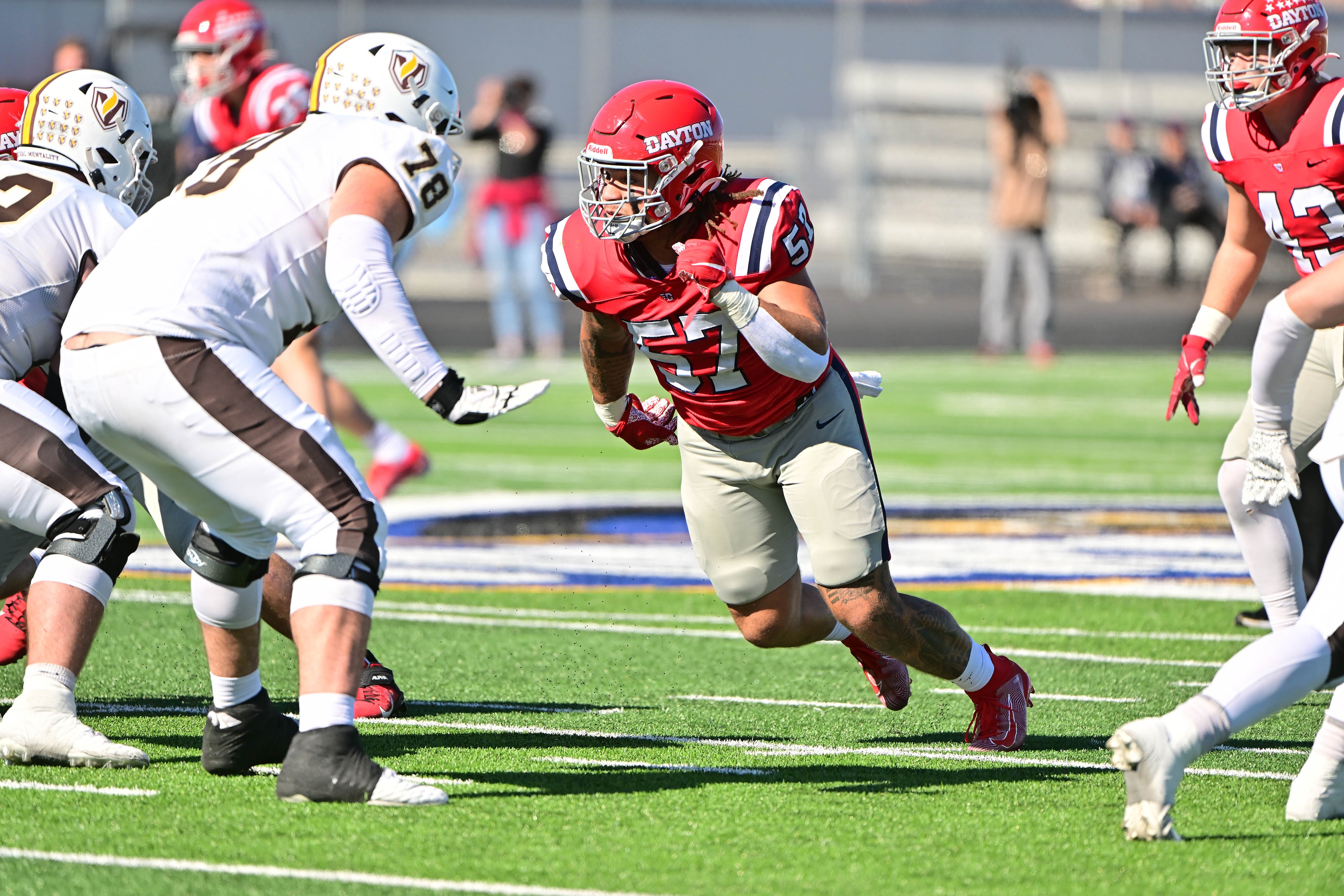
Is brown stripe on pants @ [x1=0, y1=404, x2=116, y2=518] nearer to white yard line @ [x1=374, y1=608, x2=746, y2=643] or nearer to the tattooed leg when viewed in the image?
the tattooed leg

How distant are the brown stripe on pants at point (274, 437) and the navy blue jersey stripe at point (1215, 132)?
276 cm

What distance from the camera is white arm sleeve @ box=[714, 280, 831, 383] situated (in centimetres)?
427

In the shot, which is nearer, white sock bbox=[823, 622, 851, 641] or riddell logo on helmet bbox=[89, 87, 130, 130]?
riddell logo on helmet bbox=[89, 87, 130, 130]

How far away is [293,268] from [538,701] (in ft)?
5.86

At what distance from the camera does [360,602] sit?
159 inches

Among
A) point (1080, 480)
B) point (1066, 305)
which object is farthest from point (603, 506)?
point (1066, 305)

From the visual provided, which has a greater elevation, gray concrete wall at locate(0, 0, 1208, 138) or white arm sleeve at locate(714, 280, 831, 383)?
white arm sleeve at locate(714, 280, 831, 383)

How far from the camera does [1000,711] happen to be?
492 centimetres

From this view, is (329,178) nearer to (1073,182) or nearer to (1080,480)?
(1080,480)

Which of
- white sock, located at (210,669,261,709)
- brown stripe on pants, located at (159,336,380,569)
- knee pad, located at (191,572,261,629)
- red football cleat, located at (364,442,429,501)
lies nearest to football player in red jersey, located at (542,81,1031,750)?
brown stripe on pants, located at (159,336,380,569)

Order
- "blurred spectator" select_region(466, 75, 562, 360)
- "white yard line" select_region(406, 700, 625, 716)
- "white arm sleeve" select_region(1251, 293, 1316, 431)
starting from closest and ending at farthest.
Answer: "white arm sleeve" select_region(1251, 293, 1316, 431) → "white yard line" select_region(406, 700, 625, 716) → "blurred spectator" select_region(466, 75, 562, 360)

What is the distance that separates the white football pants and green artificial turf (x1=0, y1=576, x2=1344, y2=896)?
61cm

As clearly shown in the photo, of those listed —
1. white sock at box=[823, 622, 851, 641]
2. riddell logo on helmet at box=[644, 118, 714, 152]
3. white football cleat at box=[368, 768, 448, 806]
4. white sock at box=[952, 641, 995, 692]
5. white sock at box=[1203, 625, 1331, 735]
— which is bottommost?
white sock at box=[823, 622, 851, 641]

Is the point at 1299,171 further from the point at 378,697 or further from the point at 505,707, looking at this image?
the point at 378,697
